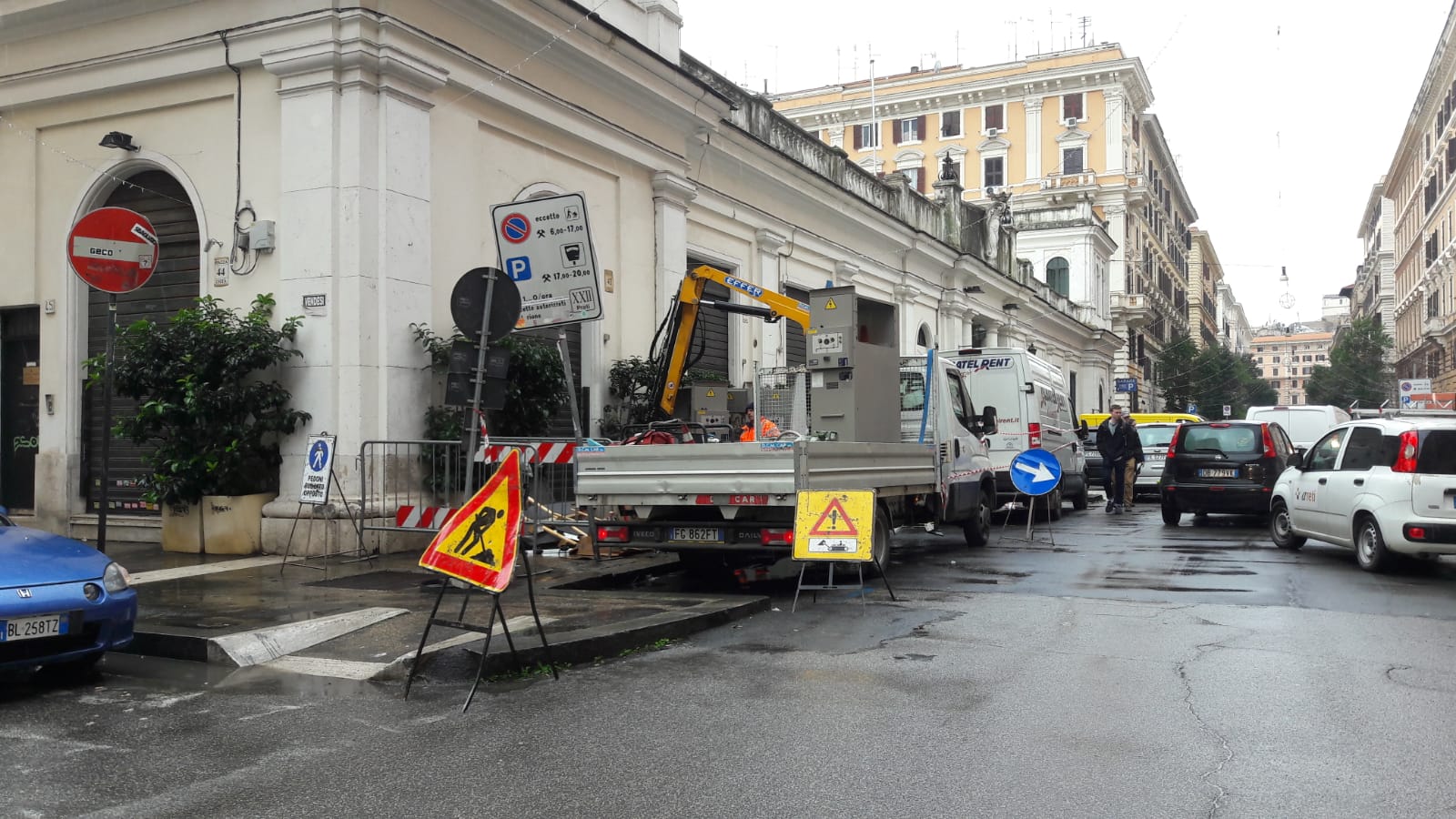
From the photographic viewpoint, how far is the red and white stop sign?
338 inches

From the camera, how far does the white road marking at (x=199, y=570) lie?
986 cm

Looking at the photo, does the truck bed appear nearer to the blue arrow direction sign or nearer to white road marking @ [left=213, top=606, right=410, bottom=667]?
white road marking @ [left=213, top=606, right=410, bottom=667]

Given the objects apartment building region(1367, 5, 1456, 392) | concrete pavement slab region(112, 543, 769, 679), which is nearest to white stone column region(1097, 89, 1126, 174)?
apartment building region(1367, 5, 1456, 392)

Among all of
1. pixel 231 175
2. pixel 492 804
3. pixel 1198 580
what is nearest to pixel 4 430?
pixel 231 175

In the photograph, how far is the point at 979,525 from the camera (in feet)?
45.4

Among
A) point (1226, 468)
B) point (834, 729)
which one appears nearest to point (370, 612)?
point (834, 729)

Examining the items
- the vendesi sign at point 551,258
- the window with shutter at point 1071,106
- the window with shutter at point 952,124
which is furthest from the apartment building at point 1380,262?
the vendesi sign at point 551,258

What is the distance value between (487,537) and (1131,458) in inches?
696

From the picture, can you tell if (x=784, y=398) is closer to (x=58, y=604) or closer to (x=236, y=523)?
(x=236, y=523)

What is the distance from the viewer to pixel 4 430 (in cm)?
1430

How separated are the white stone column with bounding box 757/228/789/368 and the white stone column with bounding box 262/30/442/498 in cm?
1014

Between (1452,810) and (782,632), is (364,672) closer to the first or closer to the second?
(782,632)

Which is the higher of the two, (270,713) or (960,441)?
(960,441)

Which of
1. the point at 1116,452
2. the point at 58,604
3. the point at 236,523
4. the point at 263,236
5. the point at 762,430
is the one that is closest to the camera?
the point at 58,604
